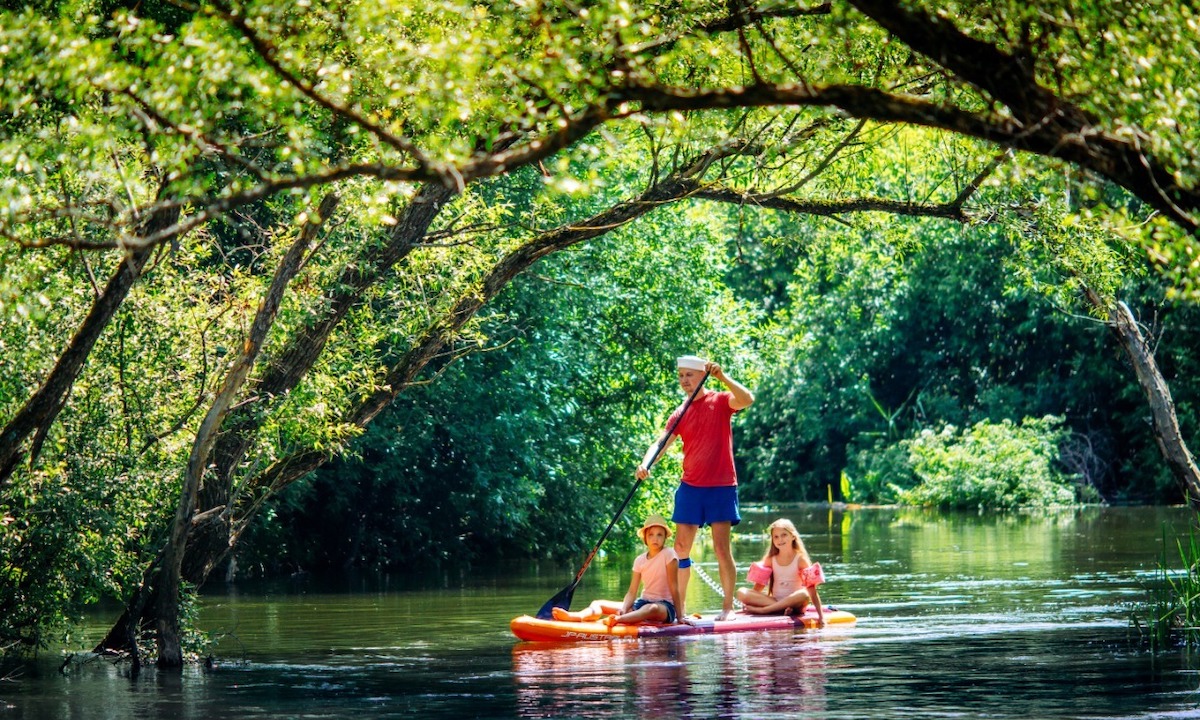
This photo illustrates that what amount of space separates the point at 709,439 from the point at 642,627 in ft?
5.40

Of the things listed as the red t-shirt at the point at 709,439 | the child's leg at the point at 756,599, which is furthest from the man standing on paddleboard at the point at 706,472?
the child's leg at the point at 756,599

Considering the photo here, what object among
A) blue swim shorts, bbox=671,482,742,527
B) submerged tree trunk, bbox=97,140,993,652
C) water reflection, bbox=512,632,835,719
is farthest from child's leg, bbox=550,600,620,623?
submerged tree trunk, bbox=97,140,993,652

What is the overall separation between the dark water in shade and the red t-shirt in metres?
1.36

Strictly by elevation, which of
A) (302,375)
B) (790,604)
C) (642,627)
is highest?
(302,375)

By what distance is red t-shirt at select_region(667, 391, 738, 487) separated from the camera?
14.0 metres

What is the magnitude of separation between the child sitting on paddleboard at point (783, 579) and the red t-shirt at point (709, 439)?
2.02 ft

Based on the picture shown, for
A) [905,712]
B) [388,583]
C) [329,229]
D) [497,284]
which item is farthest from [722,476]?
[388,583]

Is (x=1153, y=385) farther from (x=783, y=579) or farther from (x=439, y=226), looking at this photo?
(x=439, y=226)

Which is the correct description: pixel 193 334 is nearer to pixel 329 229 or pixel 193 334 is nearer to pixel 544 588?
pixel 329 229

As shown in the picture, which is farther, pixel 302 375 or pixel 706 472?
pixel 706 472

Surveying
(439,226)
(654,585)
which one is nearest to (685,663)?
(654,585)

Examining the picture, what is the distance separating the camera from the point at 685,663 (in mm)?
11883

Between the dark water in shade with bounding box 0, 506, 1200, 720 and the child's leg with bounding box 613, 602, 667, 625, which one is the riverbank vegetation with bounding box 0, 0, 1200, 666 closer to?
the dark water in shade with bounding box 0, 506, 1200, 720

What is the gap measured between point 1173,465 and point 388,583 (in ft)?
32.8
